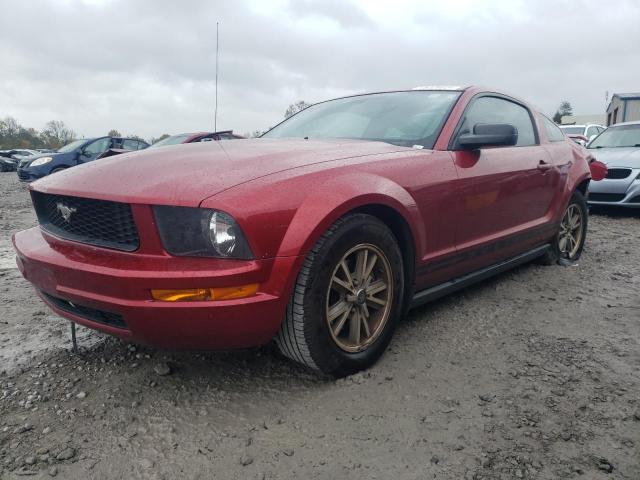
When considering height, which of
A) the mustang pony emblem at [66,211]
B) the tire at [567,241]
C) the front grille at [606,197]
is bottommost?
the front grille at [606,197]

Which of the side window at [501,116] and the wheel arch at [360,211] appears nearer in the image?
the wheel arch at [360,211]

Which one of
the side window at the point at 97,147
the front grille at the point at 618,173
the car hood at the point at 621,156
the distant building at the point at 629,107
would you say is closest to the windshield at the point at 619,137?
the car hood at the point at 621,156

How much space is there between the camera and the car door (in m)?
2.86

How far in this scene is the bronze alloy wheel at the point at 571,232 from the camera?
14.0 ft

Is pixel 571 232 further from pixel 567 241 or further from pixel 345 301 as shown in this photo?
pixel 345 301

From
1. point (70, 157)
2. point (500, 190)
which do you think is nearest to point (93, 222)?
point (500, 190)

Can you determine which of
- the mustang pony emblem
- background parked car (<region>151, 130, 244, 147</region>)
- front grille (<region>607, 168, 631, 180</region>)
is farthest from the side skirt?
background parked car (<region>151, 130, 244, 147</region>)

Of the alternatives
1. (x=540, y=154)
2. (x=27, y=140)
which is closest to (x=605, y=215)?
(x=540, y=154)

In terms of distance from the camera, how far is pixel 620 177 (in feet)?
22.7

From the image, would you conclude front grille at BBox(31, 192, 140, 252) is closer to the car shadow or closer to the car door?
the car door

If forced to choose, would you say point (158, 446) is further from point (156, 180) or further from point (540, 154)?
point (540, 154)

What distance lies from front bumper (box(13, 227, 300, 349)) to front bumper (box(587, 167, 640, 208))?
20.3 feet

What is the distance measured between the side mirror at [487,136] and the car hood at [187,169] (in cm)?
37

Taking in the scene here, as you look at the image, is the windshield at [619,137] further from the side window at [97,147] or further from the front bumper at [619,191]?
the side window at [97,147]
